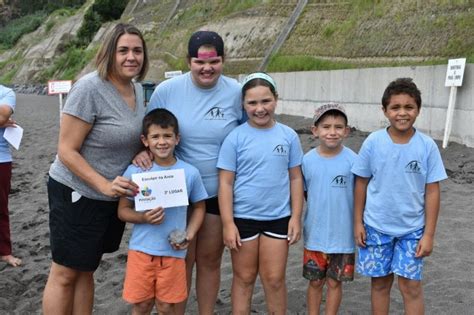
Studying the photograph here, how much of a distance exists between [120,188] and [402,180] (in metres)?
1.82

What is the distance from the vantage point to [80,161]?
3.13m

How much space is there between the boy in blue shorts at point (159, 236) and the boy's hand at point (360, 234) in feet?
3.58

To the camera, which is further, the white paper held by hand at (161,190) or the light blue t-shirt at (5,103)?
the light blue t-shirt at (5,103)

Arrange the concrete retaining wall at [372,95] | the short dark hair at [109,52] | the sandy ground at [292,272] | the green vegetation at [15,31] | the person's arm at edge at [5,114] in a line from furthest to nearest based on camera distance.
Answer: the green vegetation at [15,31], the concrete retaining wall at [372,95], the person's arm at edge at [5,114], the sandy ground at [292,272], the short dark hair at [109,52]

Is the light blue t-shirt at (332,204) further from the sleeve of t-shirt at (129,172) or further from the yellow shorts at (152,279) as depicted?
the sleeve of t-shirt at (129,172)

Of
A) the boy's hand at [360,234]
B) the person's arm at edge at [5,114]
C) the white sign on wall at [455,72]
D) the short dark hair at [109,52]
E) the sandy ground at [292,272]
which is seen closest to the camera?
the short dark hair at [109,52]

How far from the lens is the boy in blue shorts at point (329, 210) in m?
3.59

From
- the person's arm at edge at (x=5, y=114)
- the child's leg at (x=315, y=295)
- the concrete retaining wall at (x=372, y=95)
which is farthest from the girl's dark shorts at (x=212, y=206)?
the concrete retaining wall at (x=372, y=95)

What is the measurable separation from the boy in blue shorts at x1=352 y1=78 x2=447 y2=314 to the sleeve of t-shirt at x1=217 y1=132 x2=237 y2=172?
851 mm

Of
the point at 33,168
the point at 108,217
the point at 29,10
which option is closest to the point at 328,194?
the point at 108,217

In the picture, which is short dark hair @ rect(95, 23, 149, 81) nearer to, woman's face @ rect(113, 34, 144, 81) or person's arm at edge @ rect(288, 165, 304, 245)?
woman's face @ rect(113, 34, 144, 81)

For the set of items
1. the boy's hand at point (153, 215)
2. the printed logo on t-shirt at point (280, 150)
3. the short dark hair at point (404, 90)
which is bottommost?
the boy's hand at point (153, 215)

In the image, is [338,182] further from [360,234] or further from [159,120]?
[159,120]

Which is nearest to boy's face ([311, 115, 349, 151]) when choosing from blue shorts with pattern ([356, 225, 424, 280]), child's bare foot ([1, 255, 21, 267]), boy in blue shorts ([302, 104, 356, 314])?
boy in blue shorts ([302, 104, 356, 314])
